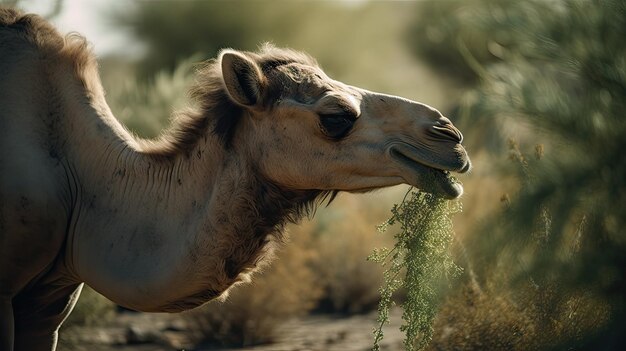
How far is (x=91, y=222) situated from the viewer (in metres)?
5.08

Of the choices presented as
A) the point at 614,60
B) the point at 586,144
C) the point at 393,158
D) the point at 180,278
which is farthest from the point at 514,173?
the point at 180,278

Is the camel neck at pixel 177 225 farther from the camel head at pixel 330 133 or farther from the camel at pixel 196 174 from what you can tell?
the camel head at pixel 330 133

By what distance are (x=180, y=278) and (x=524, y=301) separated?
2.26m

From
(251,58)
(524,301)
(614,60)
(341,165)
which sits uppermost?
(251,58)

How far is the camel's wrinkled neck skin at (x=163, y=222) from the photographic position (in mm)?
4781

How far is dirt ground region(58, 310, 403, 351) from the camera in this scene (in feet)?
27.1

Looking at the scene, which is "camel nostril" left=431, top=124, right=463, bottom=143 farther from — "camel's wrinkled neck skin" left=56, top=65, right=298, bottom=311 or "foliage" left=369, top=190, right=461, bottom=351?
"camel's wrinkled neck skin" left=56, top=65, right=298, bottom=311

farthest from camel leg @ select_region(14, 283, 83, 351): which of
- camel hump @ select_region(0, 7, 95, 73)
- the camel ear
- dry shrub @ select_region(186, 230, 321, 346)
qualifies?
dry shrub @ select_region(186, 230, 321, 346)

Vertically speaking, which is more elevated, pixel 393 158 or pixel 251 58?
pixel 251 58

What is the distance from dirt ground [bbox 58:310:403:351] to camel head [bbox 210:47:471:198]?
335cm

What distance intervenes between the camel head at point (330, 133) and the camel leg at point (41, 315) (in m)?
1.32

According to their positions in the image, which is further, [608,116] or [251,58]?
[608,116]

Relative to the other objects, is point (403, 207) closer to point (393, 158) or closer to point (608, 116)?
point (393, 158)

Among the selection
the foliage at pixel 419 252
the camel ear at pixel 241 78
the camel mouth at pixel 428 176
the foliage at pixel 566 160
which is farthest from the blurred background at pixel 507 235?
the camel ear at pixel 241 78
